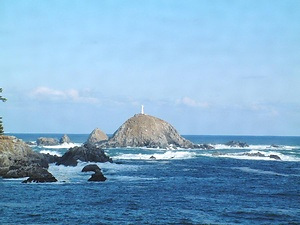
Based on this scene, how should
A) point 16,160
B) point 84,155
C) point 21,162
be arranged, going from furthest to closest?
1. point 84,155
2. point 16,160
3. point 21,162

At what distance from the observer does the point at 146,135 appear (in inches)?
7156

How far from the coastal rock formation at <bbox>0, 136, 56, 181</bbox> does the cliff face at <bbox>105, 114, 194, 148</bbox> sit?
319ft

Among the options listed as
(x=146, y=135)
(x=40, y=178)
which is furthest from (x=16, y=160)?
(x=146, y=135)

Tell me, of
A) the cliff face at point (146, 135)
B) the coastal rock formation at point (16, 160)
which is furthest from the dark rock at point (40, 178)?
the cliff face at point (146, 135)

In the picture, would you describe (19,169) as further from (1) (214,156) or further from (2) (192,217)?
(1) (214,156)

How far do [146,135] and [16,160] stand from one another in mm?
110479

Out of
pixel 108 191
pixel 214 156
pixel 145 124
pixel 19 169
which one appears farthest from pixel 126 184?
pixel 145 124

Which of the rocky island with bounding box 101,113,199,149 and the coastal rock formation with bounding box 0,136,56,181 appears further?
the rocky island with bounding box 101,113,199,149

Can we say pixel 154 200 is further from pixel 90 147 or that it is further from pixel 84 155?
pixel 90 147

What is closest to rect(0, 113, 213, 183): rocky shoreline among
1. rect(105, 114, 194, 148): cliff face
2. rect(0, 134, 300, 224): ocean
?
rect(105, 114, 194, 148): cliff face

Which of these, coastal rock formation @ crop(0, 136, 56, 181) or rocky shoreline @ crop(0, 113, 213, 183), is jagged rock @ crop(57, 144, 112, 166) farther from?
coastal rock formation @ crop(0, 136, 56, 181)

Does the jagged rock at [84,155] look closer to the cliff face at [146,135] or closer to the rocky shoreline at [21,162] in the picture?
the rocky shoreline at [21,162]

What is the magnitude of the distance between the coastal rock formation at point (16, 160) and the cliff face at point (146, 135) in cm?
9727

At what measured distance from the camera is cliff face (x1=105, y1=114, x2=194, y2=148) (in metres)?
179
